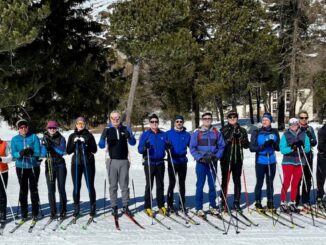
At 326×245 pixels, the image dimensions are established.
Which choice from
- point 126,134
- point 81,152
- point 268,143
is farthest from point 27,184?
point 268,143

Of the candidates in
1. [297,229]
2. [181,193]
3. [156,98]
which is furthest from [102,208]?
[156,98]

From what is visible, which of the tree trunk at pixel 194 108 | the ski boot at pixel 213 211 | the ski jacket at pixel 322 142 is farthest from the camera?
the tree trunk at pixel 194 108

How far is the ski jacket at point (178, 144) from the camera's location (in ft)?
27.8

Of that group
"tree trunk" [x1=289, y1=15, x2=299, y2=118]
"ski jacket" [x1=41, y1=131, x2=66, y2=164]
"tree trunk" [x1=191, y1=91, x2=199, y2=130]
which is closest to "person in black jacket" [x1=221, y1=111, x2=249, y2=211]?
"ski jacket" [x1=41, y1=131, x2=66, y2=164]

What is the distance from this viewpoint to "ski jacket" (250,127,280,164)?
8.49 m

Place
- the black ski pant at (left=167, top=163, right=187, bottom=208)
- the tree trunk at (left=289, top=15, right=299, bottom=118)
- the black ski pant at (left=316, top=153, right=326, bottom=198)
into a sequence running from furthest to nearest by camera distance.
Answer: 1. the tree trunk at (left=289, top=15, right=299, bottom=118)
2. the black ski pant at (left=316, top=153, right=326, bottom=198)
3. the black ski pant at (left=167, top=163, right=187, bottom=208)

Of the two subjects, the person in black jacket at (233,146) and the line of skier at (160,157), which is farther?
the person in black jacket at (233,146)

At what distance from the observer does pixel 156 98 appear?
3497 cm

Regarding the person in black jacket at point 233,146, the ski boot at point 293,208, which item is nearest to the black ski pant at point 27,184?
the person in black jacket at point 233,146

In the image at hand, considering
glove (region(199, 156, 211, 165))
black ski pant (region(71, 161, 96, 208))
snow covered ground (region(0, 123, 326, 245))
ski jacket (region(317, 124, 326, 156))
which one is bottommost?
snow covered ground (region(0, 123, 326, 245))

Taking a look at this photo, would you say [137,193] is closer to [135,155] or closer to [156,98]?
[135,155]

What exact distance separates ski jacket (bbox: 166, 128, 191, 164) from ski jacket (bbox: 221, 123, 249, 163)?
726 millimetres

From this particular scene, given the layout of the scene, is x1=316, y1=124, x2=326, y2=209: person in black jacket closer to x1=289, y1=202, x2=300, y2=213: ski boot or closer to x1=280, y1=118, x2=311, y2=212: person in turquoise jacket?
x1=280, y1=118, x2=311, y2=212: person in turquoise jacket

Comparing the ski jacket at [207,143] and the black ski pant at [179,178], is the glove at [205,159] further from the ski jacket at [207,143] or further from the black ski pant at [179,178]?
the black ski pant at [179,178]
